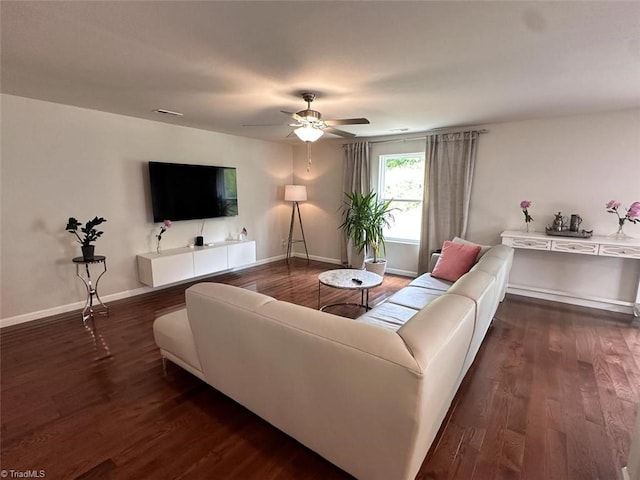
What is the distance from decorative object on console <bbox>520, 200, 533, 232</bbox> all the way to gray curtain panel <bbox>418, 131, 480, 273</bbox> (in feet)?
2.27

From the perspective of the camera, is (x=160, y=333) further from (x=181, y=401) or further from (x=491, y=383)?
(x=491, y=383)

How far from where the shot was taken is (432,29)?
172cm

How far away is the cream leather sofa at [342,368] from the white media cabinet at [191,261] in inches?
97.4

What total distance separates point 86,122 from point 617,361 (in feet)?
19.4

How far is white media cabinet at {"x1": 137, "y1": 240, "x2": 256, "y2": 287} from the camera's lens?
3959 millimetres

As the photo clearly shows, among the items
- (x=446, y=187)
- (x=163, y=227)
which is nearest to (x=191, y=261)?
(x=163, y=227)

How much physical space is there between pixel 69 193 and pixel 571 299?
250 inches

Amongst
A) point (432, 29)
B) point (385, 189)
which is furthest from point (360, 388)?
point (385, 189)

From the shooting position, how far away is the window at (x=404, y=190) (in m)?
5.02

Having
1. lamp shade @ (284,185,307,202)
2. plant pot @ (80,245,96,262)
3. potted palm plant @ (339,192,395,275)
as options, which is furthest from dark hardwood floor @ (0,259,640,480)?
lamp shade @ (284,185,307,202)

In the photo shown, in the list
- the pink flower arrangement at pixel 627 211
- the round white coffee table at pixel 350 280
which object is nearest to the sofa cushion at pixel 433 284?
the round white coffee table at pixel 350 280

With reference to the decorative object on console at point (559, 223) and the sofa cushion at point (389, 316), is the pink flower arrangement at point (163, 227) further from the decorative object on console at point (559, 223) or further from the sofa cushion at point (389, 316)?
the decorative object on console at point (559, 223)

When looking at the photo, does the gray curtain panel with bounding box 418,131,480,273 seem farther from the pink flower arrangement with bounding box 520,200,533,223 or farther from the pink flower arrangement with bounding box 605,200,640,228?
the pink flower arrangement with bounding box 605,200,640,228

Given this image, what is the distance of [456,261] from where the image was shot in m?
3.41
